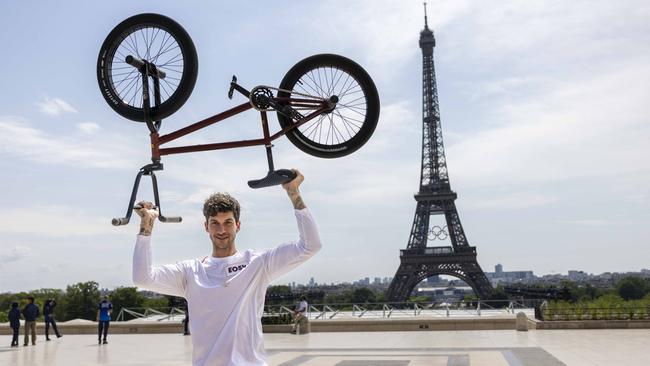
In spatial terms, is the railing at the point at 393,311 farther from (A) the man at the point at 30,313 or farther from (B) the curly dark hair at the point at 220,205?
(B) the curly dark hair at the point at 220,205

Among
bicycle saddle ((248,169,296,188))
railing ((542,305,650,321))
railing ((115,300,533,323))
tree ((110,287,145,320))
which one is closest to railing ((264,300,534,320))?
railing ((115,300,533,323))

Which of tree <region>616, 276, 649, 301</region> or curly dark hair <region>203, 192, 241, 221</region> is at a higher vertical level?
curly dark hair <region>203, 192, 241, 221</region>

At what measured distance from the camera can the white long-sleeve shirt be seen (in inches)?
122

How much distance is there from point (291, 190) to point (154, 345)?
57.3 ft

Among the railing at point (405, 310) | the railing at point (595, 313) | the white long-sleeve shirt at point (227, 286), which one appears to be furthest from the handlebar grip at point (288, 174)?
the railing at point (405, 310)

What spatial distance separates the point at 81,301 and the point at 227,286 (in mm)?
84807

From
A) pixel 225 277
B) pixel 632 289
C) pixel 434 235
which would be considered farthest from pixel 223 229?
pixel 632 289

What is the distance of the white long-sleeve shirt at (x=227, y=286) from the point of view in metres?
3.11

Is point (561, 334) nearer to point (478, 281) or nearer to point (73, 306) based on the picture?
point (478, 281)

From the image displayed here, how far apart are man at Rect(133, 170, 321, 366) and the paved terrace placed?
34.0ft

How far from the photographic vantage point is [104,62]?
231 inches

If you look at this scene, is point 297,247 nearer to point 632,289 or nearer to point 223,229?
point 223,229

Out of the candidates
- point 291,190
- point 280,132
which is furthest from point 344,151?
point 291,190

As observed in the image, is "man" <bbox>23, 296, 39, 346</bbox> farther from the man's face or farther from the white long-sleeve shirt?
the man's face
